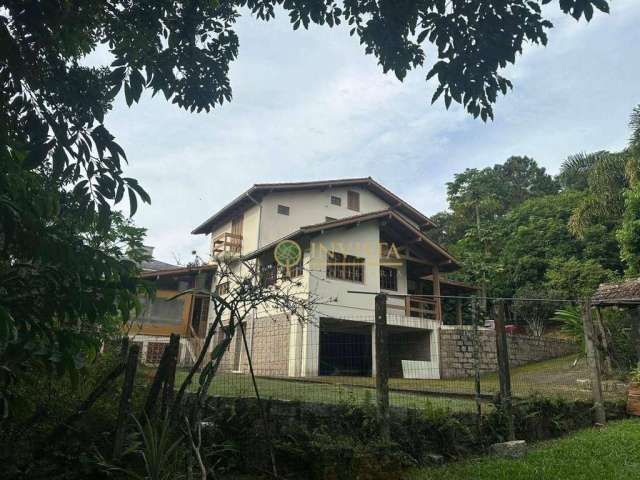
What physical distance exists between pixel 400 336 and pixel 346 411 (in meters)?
16.3

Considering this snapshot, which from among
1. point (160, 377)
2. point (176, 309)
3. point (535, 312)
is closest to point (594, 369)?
point (160, 377)

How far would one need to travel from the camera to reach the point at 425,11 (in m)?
4.39

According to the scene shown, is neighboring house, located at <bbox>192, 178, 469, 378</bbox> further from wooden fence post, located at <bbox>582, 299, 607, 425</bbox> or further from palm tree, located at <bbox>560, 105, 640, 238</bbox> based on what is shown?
wooden fence post, located at <bbox>582, 299, 607, 425</bbox>

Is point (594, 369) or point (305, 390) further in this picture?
point (594, 369)

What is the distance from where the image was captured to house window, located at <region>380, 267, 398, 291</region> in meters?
20.8

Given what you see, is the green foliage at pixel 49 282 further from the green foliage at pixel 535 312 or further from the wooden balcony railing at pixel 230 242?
the green foliage at pixel 535 312

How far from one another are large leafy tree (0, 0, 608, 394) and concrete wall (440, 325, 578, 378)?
15.9m

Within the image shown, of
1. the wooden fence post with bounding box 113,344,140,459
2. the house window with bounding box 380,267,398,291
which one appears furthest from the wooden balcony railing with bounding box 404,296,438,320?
the wooden fence post with bounding box 113,344,140,459

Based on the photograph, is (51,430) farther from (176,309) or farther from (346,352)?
(176,309)

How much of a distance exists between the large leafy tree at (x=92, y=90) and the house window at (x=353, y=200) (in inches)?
772

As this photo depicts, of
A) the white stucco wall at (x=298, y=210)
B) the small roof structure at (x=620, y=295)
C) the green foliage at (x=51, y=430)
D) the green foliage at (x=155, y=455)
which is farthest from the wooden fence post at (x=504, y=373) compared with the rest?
the white stucco wall at (x=298, y=210)

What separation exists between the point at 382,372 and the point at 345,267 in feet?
45.9

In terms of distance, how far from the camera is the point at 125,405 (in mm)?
4516

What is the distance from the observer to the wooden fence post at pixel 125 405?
14.4 feet
